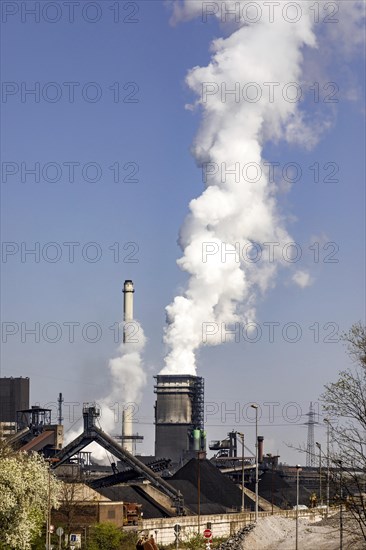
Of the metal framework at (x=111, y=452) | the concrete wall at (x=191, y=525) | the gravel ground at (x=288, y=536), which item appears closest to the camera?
the gravel ground at (x=288, y=536)

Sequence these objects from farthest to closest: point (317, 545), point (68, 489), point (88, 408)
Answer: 1. point (88, 408)
2. point (68, 489)
3. point (317, 545)

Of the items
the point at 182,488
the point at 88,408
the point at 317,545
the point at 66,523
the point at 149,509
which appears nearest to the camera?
the point at 317,545

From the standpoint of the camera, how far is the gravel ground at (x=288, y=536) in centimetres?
6278

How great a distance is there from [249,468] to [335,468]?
130 meters

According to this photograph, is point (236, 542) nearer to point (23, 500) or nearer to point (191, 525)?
point (23, 500)

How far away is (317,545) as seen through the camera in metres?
62.9

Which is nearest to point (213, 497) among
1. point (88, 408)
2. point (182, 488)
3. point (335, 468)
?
point (182, 488)

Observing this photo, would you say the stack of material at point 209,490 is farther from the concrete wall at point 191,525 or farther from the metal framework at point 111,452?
the concrete wall at point 191,525

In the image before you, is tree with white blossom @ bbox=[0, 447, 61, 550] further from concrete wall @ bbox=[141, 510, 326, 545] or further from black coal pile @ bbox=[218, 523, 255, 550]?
concrete wall @ bbox=[141, 510, 326, 545]

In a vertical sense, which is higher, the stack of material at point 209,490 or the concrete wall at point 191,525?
the stack of material at point 209,490

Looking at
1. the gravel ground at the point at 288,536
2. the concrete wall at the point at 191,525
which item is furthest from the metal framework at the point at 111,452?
the gravel ground at the point at 288,536

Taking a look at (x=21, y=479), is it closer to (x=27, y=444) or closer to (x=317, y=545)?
(x=317, y=545)

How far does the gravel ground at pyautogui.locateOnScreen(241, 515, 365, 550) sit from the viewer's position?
62.8m

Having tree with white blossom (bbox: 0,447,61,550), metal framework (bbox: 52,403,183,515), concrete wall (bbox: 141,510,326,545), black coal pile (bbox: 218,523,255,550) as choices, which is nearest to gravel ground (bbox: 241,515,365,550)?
black coal pile (bbox: 218,523,255,550)
